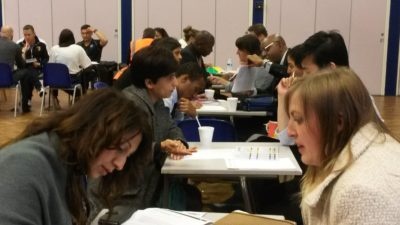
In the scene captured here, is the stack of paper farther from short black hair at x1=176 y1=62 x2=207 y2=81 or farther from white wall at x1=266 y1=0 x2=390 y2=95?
white wall at x1=266 y1=0 x2=390 y2=95

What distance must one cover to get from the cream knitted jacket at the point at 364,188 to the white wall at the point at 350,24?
9.89 meters

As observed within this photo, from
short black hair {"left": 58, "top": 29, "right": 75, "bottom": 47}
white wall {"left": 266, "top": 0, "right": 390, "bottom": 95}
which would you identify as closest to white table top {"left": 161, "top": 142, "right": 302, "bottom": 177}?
short black hair {"left": 58, "top": 29, "right": 75, "bottom": 47}

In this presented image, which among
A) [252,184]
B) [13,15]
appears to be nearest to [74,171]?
[252,184]

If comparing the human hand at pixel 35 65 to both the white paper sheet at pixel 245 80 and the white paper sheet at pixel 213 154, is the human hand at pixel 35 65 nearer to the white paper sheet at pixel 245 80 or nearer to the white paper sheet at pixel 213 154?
the white paper sheet at pixel 245 80

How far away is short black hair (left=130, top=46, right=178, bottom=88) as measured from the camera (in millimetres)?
2758

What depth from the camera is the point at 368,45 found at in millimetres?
10844

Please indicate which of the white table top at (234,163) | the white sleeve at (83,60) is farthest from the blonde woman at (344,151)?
the white sleeve at (83,60)

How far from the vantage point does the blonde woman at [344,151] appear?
45.6 inches

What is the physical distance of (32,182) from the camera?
4.01 ft

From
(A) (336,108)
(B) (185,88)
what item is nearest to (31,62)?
(B) (185,88)

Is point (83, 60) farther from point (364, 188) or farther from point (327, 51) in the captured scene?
point (364, 188)

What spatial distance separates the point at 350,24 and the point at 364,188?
33.6 feet

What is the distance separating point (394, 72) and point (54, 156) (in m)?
10.6

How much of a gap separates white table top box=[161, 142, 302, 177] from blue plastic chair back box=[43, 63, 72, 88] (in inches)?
206
